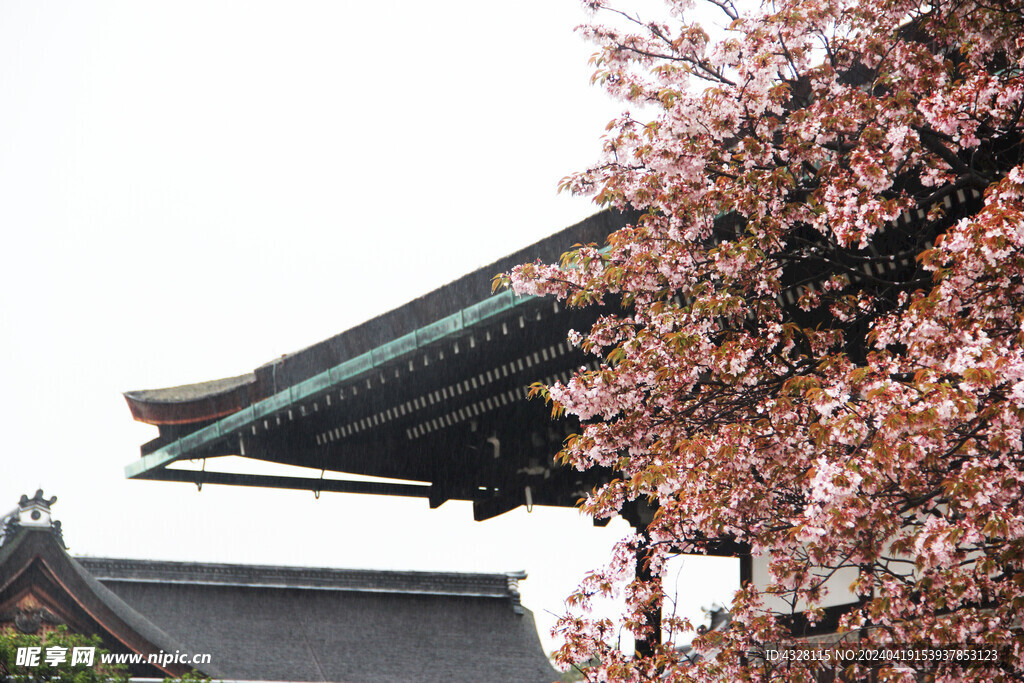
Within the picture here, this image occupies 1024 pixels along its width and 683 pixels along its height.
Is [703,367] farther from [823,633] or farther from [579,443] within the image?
[823,633]

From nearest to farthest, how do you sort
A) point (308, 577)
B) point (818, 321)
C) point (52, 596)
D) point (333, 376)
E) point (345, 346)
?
point (818, 321), point (333, 376), point (345, 346), point (52, 596), point (308, 577)

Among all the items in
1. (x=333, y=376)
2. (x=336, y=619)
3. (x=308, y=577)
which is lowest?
(x=336, y=619)

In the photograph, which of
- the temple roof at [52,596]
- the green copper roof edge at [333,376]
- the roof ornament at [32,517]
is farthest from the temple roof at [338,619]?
the green copper roof edge at [333,376]

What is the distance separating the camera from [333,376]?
258 inches

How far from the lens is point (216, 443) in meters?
7.08

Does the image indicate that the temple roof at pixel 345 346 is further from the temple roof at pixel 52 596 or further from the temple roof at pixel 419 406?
the temple roof at pixel 52 596

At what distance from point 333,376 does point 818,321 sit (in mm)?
3315

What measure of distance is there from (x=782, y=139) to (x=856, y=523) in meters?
2.13

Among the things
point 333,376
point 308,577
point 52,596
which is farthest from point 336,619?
point 333,376

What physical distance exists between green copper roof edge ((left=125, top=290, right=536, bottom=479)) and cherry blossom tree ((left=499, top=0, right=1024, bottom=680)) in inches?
23.2

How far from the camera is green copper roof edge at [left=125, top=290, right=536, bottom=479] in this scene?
586 cm

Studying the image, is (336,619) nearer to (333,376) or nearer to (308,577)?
(308,577)

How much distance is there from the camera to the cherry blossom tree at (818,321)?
336cm

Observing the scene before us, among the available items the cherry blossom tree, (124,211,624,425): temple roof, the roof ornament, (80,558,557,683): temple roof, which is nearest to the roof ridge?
(80,558,557,683): temple roof
